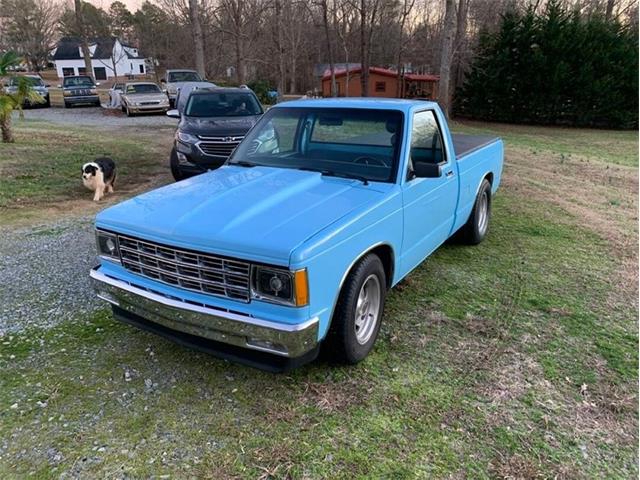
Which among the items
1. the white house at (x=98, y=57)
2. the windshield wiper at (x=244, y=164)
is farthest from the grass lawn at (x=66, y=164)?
the white house at (x=98, y=57)

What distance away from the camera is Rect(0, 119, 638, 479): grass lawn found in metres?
2.57

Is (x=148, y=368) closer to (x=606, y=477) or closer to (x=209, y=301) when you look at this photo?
(x=209, y=301)

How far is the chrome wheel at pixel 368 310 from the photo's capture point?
10.9ft

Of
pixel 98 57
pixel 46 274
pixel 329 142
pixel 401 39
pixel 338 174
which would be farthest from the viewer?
pixel 98 57

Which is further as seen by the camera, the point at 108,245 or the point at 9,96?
the point at 9,96

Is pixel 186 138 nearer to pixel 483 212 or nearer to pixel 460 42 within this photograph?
pixel 483 212

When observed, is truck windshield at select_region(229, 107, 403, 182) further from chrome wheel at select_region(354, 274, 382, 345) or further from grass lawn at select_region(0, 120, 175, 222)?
grass lawn at select_region(0, 120, 175, 222)

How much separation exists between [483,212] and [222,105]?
19.5 feet

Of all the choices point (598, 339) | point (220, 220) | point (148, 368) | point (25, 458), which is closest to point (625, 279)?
point (598, 339)

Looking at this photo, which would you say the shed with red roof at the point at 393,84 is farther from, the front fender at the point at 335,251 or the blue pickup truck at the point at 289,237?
the front fender at the point at 335,251

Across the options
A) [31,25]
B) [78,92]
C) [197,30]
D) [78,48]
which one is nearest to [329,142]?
[197,30]

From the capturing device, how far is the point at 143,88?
2250 centimetres

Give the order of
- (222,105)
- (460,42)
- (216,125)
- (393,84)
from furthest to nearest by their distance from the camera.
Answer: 1. (393,84)
2. (460,42)
3. (222,105)
4. (216,125)

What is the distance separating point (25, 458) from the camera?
2.57 metres
